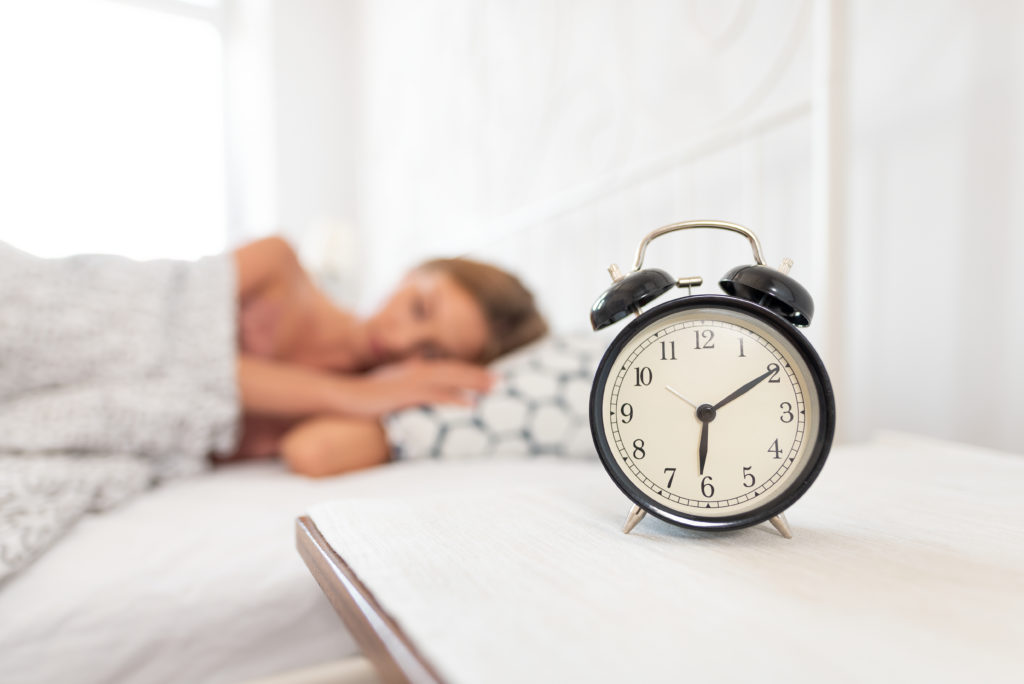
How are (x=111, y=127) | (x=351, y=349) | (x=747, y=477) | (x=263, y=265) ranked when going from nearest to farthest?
(x=747, y=477) < (x=263, y=265) < (x=351, y=349) < (x=111, y=127)

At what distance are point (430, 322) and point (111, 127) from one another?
128 inches

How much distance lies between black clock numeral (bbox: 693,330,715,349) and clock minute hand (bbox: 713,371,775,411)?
3 centimetres

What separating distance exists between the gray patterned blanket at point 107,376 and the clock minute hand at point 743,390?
2.26 feet

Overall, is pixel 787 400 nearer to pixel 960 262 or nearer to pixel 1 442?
pixel 960 262

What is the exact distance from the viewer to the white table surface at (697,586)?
242 millimetres

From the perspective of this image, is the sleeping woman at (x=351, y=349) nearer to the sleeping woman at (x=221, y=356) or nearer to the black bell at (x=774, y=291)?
the sleeping woman at (x=221, y=356)

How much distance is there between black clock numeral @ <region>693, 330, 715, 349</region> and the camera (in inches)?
16.3

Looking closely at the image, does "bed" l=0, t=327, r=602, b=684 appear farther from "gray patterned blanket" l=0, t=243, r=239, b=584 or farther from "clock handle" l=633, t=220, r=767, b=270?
"clock handle" l=633, t=220, r=767, b=270

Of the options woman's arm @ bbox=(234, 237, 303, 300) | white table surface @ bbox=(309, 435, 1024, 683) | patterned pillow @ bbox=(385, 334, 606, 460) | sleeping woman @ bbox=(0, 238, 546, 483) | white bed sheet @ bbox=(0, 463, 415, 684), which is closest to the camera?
white table surface @ bbox=(309, 435, 1024, 683)

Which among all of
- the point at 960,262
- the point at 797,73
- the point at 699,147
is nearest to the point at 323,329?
the point at 699,147

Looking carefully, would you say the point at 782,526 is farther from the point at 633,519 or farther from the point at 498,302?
the point at 498,302

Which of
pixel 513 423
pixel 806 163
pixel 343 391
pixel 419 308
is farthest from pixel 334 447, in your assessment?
pixel 806 163

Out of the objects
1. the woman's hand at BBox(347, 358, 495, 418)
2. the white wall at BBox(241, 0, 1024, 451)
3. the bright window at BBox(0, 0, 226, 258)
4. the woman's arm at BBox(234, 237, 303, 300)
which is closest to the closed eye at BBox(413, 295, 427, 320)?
the woman's hand at BBox(347, 358, 495, 418)

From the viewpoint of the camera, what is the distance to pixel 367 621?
30 cm
